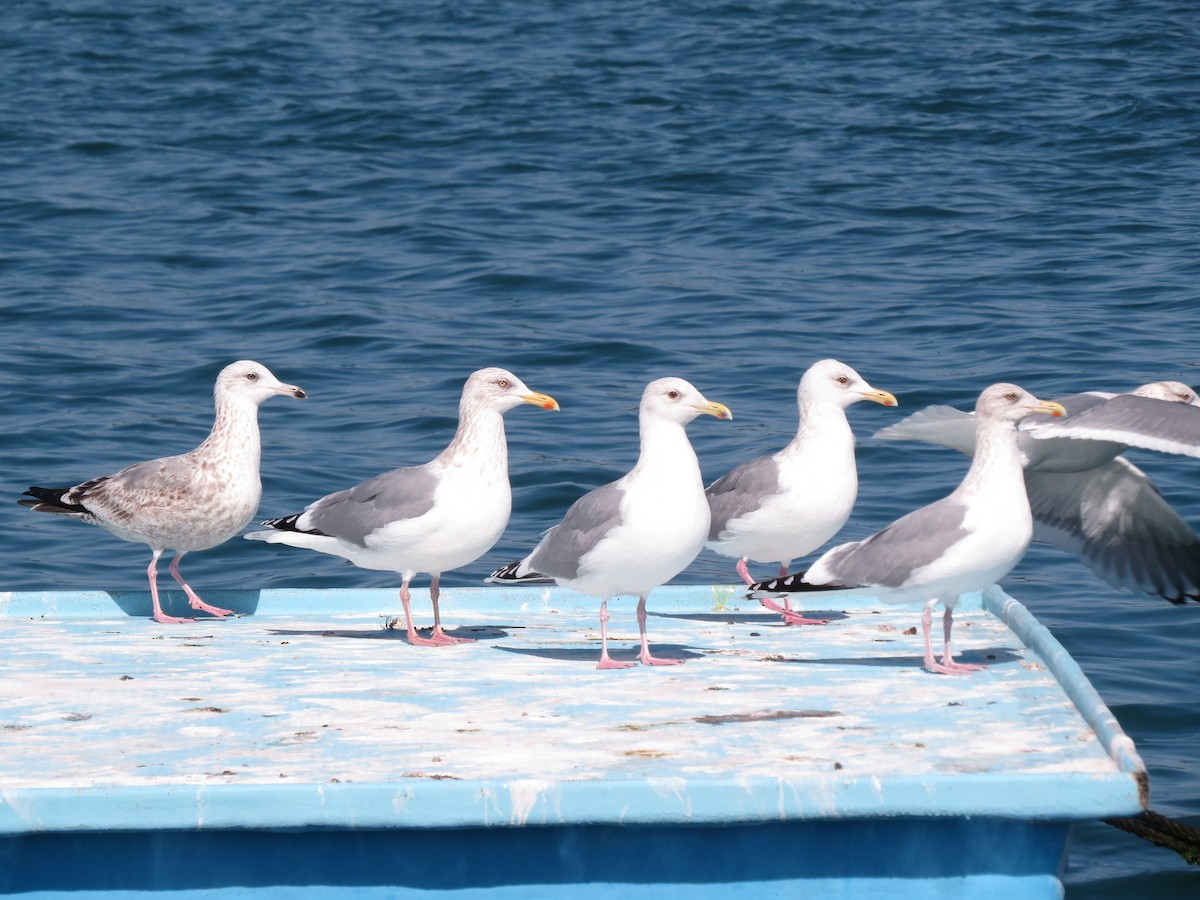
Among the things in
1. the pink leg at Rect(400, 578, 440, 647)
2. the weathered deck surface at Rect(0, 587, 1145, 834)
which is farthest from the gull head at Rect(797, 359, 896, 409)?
the pink leg at Rect(400, 578, 440, 647)

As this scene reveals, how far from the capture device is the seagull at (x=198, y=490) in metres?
7.61

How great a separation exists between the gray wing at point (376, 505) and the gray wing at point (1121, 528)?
2.92m

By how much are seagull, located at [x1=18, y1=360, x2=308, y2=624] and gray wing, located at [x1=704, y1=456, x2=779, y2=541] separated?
6.53ft

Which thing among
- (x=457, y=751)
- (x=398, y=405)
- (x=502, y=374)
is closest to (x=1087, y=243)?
(x=398, y=405)

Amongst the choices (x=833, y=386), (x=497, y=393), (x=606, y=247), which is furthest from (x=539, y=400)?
(x=606, y=247)

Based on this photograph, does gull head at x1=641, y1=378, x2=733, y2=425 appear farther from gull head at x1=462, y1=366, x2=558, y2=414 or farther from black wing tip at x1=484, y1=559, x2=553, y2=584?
black wing tip at x1=484, y1=559, x2=553, y2=584

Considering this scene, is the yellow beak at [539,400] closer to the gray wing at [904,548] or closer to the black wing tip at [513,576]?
the black wing tip at [513,576]

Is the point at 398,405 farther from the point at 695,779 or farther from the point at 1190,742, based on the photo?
the point at 695,779

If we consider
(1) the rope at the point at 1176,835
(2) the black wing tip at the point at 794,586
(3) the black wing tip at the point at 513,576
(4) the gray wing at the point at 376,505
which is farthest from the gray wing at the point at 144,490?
(1) the rope at the point at 1176,835

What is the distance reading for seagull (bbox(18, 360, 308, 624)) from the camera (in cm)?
761

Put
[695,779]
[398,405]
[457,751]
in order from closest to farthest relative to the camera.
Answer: [695,779] → [457,751] → [398,405]

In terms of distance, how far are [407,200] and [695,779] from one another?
14311 mm

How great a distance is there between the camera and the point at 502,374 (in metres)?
6.86

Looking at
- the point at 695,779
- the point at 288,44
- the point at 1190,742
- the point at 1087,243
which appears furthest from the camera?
the point at 288,44
